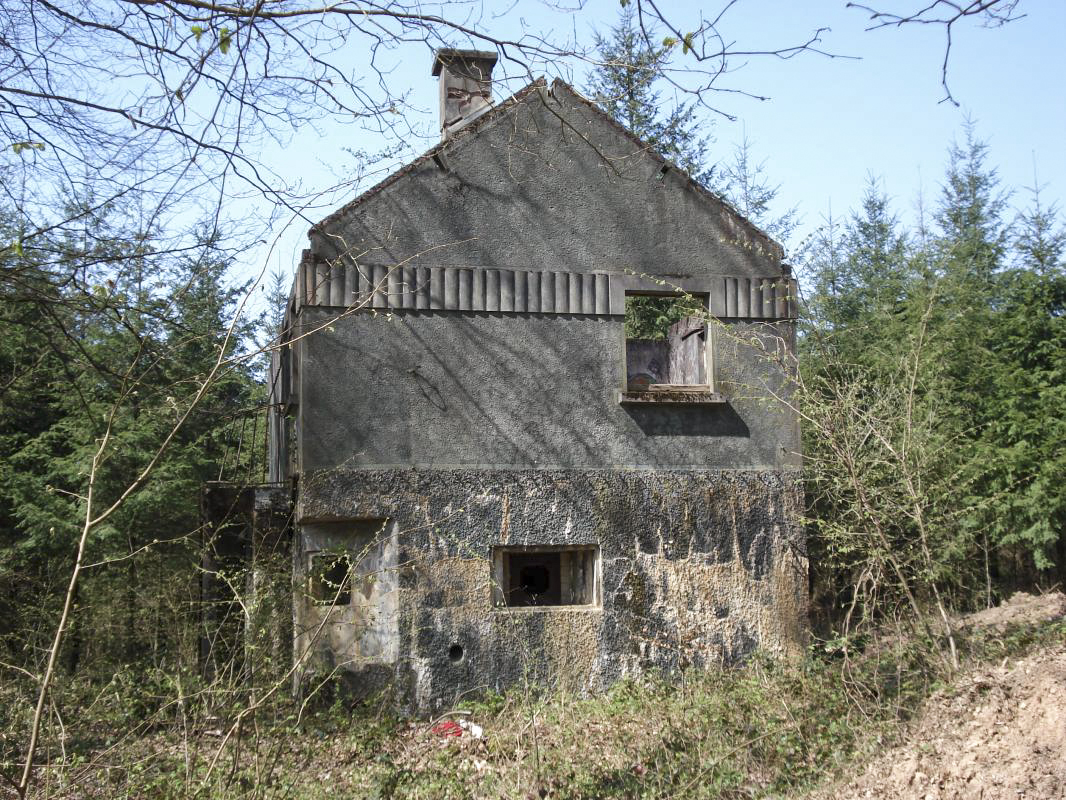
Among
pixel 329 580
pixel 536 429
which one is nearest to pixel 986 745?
pixel 536 429

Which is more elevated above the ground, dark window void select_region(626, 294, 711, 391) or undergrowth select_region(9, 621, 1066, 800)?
dark window void select_region(626, 294, 711, 391)

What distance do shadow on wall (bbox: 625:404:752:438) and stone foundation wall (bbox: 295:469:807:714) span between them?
1.50ft

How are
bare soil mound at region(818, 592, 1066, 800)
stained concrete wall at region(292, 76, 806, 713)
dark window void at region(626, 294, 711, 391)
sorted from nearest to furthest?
1. bare soil mound at region(818, 592, 1066, 800)
2. stained concrete wall at region(292, 76, 806, 713)
3. dark window void at region(626, 294, 711, 391)

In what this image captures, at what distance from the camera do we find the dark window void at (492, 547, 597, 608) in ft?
35.2

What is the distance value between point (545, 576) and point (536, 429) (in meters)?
1.70

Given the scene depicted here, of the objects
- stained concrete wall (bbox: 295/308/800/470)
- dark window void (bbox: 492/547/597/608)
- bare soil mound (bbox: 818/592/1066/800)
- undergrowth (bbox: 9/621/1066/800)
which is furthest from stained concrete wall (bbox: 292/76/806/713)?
bare soil mound (bbox: 818/592/1066/800)

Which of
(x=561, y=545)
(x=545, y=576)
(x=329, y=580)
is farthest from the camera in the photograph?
(x=545, y=576)

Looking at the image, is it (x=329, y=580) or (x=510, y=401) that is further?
(x=510, y=401)

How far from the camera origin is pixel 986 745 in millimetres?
7020

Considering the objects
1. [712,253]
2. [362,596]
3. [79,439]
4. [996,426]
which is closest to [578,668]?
[362,596]

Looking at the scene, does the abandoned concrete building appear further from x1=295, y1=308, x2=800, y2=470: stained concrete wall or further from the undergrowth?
the undergrowth

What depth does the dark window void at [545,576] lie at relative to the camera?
10.7 metres

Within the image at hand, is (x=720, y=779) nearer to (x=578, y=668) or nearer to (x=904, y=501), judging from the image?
(x=578, y=668)

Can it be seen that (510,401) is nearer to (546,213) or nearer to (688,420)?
(688,420)
